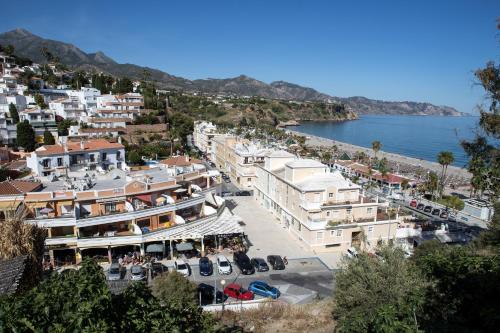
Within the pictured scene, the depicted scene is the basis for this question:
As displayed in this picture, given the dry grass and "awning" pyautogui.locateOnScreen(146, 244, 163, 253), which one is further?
"awning" pyautogui.locateOnScreen(146, 244, 163, 253)

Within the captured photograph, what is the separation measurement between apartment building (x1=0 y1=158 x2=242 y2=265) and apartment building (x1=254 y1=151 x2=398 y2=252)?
18.9 feet

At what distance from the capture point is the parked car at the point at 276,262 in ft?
85.7

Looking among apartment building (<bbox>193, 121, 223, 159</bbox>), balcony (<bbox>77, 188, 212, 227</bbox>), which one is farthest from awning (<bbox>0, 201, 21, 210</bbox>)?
apartment building (<bbox>193, 121, 223, 159</bbox>)

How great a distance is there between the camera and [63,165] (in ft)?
134

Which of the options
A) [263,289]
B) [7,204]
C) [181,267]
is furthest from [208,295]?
[7,204]

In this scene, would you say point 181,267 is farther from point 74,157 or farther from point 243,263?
point 74,157

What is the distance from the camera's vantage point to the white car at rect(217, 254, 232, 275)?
25000 mm

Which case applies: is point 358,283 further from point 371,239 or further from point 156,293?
point 371,239

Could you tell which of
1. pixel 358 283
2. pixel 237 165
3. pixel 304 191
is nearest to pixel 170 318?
pixel 358 283

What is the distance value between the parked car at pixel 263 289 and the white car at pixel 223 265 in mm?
2792

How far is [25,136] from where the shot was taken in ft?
168

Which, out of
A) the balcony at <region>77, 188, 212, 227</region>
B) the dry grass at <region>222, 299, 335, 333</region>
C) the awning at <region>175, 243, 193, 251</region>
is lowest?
the awning at <region>175, 243, 193, 251</region>

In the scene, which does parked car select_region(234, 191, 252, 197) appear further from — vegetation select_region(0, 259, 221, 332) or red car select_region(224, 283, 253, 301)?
vegetation select_region(0, 259, 221, 332)

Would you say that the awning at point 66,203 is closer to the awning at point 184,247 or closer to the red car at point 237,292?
the awning at point 184,247
